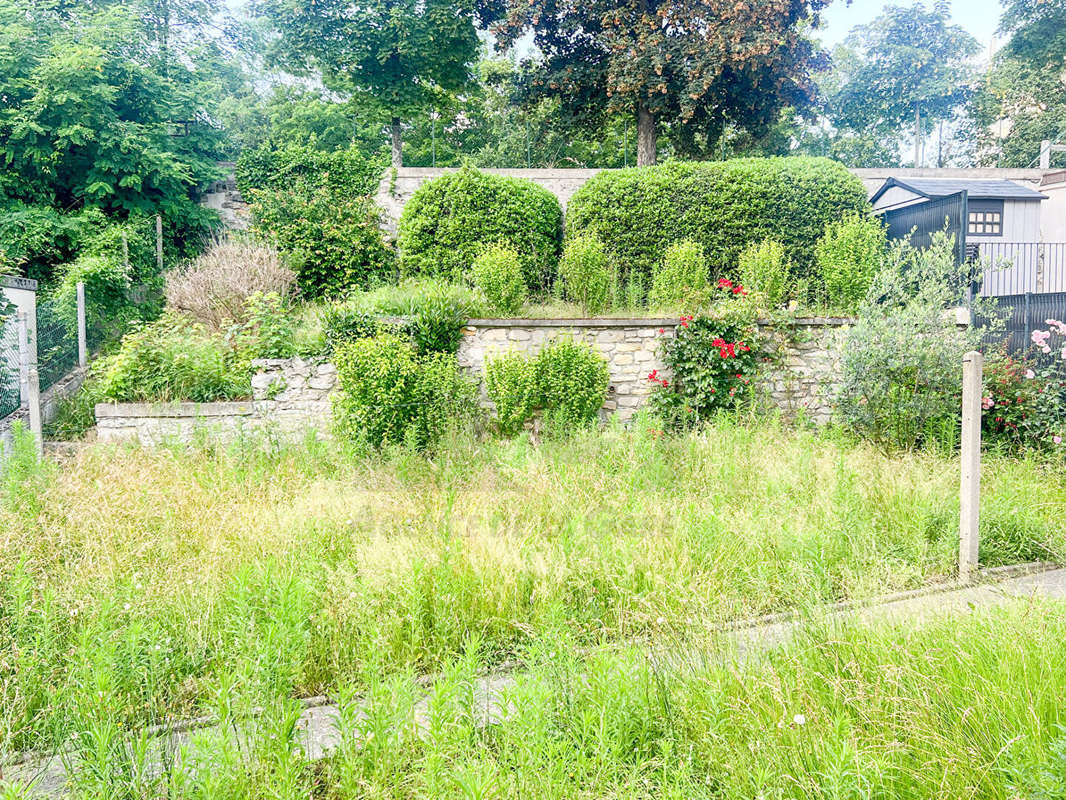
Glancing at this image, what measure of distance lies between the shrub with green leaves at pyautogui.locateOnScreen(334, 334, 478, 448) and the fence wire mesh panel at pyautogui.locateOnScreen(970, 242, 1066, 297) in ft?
28.9

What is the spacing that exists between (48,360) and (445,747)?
29.1 feet

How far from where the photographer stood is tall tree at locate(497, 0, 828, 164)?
40.1 ft

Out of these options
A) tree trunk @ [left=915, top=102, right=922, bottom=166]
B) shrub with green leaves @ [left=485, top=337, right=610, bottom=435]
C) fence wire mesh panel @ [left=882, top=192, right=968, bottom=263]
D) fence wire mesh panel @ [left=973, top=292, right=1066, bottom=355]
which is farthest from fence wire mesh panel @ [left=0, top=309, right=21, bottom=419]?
tree trunk @ [left=915, top=102, right=922, bottom=166]

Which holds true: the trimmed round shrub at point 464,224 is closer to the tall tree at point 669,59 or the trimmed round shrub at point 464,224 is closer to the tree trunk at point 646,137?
the tall tree at point 669,59

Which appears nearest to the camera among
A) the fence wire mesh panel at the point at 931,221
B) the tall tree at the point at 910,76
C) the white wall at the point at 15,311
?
the white wall at the point at 15,311

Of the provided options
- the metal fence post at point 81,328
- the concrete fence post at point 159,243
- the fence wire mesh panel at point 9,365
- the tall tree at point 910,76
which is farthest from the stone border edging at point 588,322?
the tall tree at point 910,76

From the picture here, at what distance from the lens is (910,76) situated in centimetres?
2536

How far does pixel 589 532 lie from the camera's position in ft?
13.8

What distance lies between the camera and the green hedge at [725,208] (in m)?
9.39

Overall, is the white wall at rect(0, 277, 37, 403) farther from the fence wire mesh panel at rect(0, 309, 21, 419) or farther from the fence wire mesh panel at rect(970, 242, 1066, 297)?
the fence wire mesh panel at rect(970, 242, 1066, 297)

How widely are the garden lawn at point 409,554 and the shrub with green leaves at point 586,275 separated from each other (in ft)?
8.89

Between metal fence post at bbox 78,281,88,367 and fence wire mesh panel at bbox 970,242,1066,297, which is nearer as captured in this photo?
metal fence post at bbox 78,281,88,367

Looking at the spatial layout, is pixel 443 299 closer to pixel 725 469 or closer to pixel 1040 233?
pixel 725 469

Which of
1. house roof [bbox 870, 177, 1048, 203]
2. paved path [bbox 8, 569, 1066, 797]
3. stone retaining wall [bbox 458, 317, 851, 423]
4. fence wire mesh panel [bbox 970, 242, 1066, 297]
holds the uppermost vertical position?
house roof [bbox 870, 177, 1048, 203]
